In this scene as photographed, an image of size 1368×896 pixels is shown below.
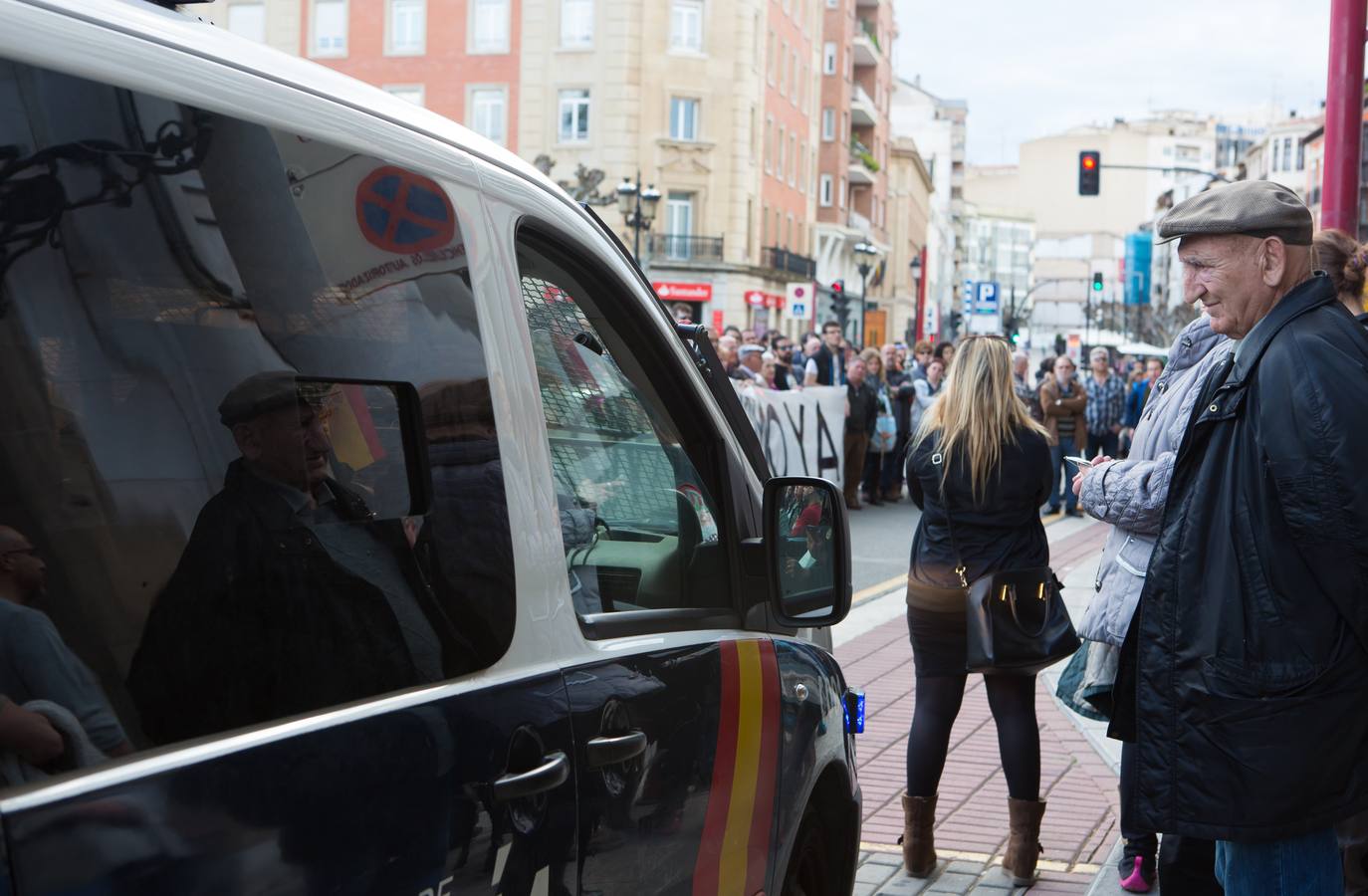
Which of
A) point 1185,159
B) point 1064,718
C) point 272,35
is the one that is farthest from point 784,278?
point 1185,159

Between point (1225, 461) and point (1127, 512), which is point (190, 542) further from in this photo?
point (1127, 512)

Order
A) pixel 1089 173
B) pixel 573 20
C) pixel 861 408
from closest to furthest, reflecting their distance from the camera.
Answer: pixel 861 408 → pixel 1089 173 → pixel 573 20

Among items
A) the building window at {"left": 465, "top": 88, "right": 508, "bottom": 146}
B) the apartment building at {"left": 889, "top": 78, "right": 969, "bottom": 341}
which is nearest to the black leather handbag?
the building window at {"left": 465, "top": 88, "right": 508, "bottom": 146}

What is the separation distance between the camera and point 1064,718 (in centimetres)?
826

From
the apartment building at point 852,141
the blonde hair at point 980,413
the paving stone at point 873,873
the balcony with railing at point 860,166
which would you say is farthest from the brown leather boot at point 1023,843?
the balcony with railing at point 860,166

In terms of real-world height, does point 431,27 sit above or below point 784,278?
above

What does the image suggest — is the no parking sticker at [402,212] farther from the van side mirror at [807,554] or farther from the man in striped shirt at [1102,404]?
the man in striped shirt at [1102,404]

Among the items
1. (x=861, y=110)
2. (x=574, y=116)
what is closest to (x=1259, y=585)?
(x=574, y=116)

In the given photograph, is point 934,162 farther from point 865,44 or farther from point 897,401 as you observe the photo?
point 897,401

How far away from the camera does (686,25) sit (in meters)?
52.9

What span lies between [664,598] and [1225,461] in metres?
1.16

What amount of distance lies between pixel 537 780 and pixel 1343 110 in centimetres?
664

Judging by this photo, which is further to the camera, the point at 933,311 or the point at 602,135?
the point at 933,311

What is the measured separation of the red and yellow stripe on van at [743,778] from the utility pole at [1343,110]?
529 cm
